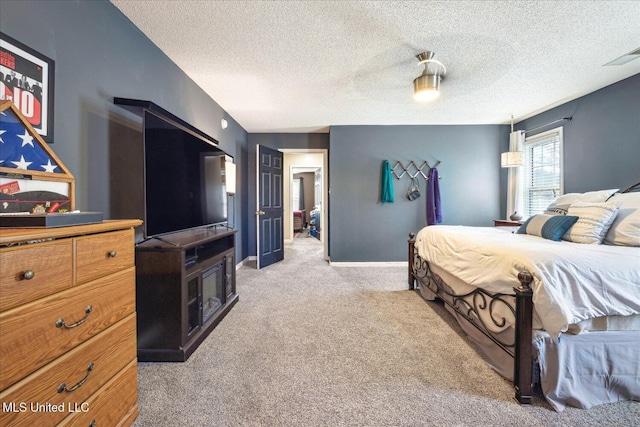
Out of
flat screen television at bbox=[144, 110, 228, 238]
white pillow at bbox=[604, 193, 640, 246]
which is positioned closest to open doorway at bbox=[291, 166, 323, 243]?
flat screen television at bbox=[144, 110, 228, 238]

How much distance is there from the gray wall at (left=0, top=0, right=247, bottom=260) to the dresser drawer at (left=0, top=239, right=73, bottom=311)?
89 cm

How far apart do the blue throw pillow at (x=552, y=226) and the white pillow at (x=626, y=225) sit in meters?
0.24

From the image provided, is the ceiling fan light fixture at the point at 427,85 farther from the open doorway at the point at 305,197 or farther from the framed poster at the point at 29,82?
the framed poster at the point at 29,82

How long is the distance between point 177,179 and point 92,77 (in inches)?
31.7

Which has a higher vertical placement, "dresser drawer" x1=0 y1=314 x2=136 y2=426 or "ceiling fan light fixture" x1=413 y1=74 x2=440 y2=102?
"ceiling fan light fixture" x1=413 y1=74 x2=440 y2=102

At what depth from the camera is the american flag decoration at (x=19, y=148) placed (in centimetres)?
113

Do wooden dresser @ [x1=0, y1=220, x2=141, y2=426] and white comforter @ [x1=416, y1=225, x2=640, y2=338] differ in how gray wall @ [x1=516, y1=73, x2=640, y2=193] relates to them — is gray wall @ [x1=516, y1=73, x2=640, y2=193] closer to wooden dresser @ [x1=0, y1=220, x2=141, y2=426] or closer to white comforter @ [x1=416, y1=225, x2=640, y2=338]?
white comforter @ [x1=416, y1=225, x2=640, y2=338]

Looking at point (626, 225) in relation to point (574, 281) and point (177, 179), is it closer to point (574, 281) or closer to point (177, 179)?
point (574, 281)

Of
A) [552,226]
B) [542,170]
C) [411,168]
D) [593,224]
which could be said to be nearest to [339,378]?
[552,226]

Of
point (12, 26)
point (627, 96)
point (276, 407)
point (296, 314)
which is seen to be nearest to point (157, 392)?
point (276, 407)

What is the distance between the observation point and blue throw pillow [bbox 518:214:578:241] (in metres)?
2.21

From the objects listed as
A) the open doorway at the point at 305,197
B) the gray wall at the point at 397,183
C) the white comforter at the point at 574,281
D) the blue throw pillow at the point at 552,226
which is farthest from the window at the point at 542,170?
the open doorway at the point at 305,197

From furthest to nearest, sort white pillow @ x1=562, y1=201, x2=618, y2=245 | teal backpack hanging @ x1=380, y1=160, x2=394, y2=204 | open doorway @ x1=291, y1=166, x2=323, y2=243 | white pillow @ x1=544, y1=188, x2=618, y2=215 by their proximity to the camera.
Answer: open doorway @ x1=291, y1=166, x2=323, y2=243
teal backpack hanging @ x1=380, y1=160, x2=394, y2=204
white pillow @ x1=544, y1=188, x2=618, y2=215
white pillow @ x1=562, y1=201, x2=618, y2=245

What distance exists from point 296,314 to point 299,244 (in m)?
4.40
